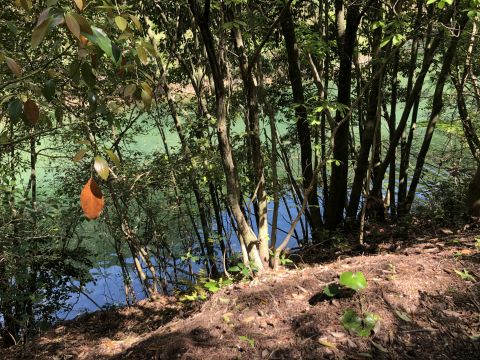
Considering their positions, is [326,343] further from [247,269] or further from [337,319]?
[247,269]

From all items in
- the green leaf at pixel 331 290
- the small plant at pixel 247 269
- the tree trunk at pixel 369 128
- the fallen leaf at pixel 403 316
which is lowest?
the fallen leaf at pixel 403 316

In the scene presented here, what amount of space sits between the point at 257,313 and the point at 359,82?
21.3 ft

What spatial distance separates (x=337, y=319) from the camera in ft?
8.36

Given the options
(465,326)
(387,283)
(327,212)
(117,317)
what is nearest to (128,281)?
(117,317)

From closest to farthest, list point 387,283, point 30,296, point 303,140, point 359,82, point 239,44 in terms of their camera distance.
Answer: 1. point 387,283
2. point 239,44
3. point 30,296
4. point 303,140
5. point 359,82

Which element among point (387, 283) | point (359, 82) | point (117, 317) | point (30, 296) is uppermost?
point (359, 82)

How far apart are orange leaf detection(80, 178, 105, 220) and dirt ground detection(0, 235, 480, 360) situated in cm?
174

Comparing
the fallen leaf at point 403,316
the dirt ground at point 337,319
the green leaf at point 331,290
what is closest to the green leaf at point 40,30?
the dirt ground at point 337,319

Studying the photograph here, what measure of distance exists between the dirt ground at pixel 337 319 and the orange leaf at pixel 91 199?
1.74 meters

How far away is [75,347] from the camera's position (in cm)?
420

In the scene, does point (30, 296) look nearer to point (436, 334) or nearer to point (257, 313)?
point (257, 313)

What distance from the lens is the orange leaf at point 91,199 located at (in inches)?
39.6

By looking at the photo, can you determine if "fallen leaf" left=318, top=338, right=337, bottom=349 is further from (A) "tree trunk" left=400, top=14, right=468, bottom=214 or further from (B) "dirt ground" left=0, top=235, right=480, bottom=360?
(A) "tree trunk" left=400, top=14, right=468, bottom=214

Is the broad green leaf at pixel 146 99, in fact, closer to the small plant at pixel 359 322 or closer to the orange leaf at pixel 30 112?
the orange leaf at pixel 30 112
